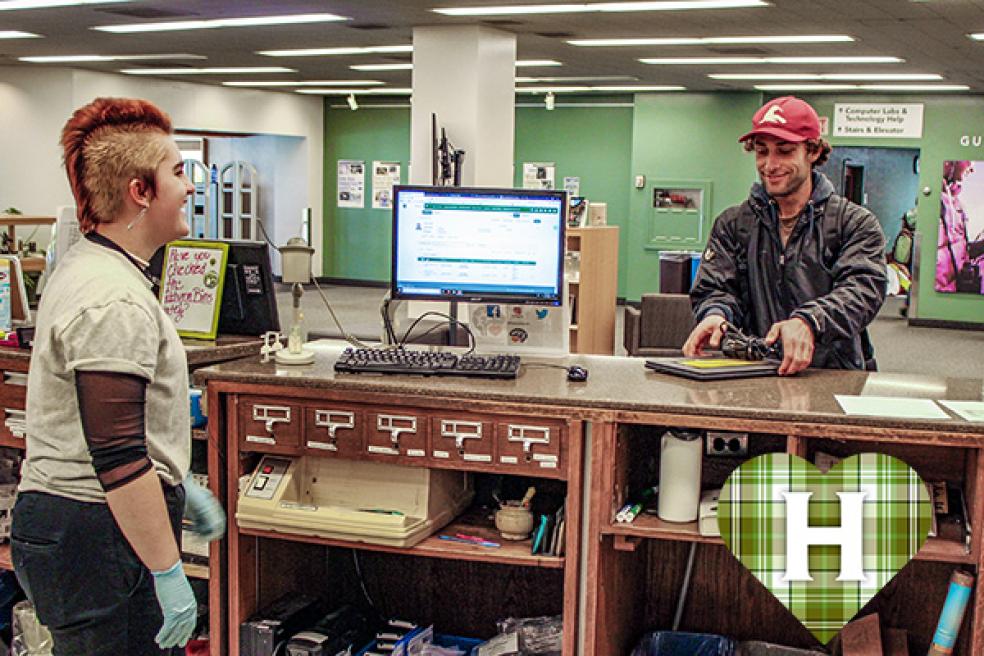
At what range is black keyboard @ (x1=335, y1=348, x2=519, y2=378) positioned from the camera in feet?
10.4

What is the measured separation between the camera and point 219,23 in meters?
9.71

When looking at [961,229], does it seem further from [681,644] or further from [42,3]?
[681,644]

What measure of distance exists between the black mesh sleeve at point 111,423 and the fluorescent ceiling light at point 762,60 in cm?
1012

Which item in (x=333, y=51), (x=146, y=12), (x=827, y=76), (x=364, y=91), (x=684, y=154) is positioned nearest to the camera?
(x=146, y=12)

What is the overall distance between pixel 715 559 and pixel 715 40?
24.6ft

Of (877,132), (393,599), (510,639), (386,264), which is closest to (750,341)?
(510,639)

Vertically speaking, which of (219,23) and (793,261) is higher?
(219,23)

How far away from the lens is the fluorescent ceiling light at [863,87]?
13758mm

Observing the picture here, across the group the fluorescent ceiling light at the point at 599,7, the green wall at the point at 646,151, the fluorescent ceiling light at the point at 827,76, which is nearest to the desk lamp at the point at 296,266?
the fluorescent ceiling light at the point at 599,7

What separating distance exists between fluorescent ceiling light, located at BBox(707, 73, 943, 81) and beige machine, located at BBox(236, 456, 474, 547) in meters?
10.6

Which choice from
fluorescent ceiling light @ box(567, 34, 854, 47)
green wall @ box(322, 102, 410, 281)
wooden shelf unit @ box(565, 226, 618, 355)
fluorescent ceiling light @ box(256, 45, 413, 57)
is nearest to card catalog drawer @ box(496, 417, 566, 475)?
wooden shelf unit @ box(565, 226, 618, 355)

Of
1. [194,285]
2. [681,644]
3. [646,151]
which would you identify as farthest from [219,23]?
[681,644]

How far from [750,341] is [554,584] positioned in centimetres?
98

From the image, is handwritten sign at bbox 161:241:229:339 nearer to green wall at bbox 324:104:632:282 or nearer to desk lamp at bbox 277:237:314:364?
desk lamp at bbox 277:237:314:364
